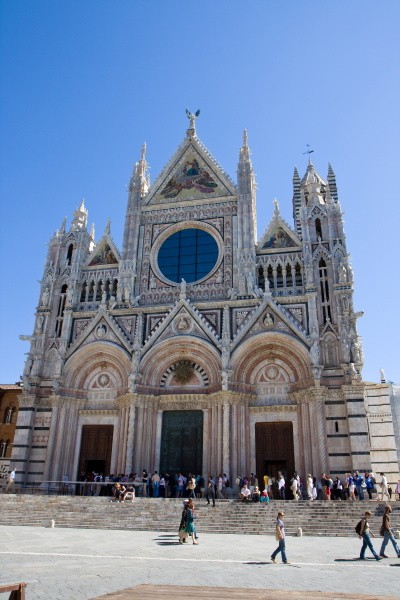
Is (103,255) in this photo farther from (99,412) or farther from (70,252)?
(99,412)

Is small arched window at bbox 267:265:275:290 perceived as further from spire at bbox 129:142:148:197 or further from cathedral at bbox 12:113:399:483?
spire at bbox 129:142:148:197

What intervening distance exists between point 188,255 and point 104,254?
5.45m

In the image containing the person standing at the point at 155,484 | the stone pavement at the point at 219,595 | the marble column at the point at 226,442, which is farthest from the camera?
the marble column at the point at 226,442

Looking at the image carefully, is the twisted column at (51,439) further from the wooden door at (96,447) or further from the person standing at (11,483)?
the wooden door at (96,447)

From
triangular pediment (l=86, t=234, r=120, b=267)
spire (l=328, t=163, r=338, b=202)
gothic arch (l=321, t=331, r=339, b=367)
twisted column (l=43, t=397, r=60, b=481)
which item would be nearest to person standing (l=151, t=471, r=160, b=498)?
twisted column (l=43, t=397, r=60, b=481)

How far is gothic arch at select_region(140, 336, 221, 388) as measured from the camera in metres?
25.5

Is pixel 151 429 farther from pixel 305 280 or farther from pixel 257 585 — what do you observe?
pixel 257 585

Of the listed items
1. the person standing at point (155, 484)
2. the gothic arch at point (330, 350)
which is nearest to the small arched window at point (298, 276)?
the gothic arch at point (330, 350)

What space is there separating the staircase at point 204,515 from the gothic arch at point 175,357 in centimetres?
738

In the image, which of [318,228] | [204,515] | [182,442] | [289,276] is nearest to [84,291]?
[182,442]

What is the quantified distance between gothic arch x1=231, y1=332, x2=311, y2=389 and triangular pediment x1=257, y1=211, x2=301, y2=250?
223 inches

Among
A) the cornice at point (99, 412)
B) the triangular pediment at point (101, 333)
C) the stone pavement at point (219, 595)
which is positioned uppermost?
the triangular pediment at point (101, 333)

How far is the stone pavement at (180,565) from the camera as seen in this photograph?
7.74 metres

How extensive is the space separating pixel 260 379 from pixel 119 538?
12.7m
